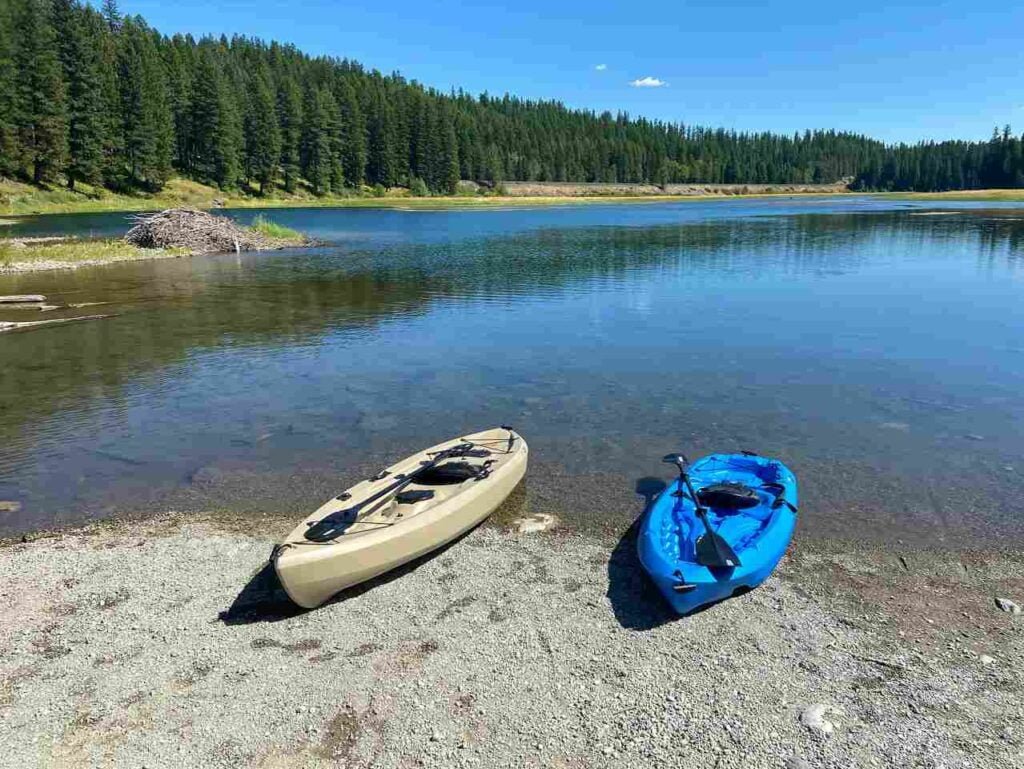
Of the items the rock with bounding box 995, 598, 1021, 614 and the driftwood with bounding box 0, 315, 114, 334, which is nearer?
the rock with bounding box 995, 598, 1021, 614

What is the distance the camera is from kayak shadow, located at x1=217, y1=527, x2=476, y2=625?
30.1 ft

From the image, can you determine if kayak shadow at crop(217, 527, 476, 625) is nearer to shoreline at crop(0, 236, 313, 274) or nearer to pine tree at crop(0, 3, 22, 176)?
shoreline at crop(0, 236, 313, 274)

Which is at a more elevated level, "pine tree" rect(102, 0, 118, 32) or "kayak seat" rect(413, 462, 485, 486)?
"pine tree" rect(102, 0, 118, 32)

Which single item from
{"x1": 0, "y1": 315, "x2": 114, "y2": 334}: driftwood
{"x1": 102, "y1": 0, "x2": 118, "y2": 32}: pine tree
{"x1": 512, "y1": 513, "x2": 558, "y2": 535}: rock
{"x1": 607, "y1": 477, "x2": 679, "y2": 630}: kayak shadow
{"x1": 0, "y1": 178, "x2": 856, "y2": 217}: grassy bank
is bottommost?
{"x1": 607, "y1": 477, "x2": 679, "y2": 630}: kayak shadow

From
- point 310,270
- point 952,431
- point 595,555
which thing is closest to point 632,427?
point 595,555

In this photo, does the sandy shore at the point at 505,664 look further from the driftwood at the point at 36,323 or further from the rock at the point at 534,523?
the driftwood at the point at 36,323

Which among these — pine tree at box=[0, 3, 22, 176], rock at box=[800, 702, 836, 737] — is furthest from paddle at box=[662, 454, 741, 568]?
pine tree at box=[0, 3, 22, 176]

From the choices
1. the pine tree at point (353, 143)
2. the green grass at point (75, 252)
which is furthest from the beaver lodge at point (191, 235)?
the pine tree at point (353, 143)

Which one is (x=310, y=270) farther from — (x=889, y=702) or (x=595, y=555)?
(x=889, y=702)

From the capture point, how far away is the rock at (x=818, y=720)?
23.3 ft

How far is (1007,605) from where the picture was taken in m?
9.30

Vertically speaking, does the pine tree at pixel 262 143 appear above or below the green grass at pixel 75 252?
above

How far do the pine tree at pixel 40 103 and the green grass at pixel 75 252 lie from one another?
64.3 meters

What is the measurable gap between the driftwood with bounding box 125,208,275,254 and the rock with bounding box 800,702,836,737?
57.8m
